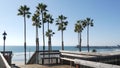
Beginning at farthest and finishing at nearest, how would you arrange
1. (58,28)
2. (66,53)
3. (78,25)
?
1. (78,25)
2. (58,28)
3. (66,53)

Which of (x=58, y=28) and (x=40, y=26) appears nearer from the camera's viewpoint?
(x=40, y=26)

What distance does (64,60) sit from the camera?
2202 cm

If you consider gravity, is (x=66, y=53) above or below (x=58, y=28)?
below

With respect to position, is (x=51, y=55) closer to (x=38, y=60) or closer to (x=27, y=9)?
(x=38, y=60)

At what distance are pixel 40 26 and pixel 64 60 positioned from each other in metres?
34.6

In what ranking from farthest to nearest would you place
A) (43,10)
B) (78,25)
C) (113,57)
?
1. (78,25)
2. (43,10)
3. (113,57)

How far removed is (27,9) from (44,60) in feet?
111

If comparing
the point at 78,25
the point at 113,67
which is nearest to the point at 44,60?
the point at 113,67

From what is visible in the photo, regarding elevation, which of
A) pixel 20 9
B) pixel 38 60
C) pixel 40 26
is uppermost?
pixel 20 9

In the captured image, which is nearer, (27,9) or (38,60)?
(38,60)

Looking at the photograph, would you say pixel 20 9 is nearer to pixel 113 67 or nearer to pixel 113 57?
pixel 113 57

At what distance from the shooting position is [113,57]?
36.7ft

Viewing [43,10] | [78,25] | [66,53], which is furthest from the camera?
[78,25]

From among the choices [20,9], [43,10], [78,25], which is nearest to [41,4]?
[43,10]
